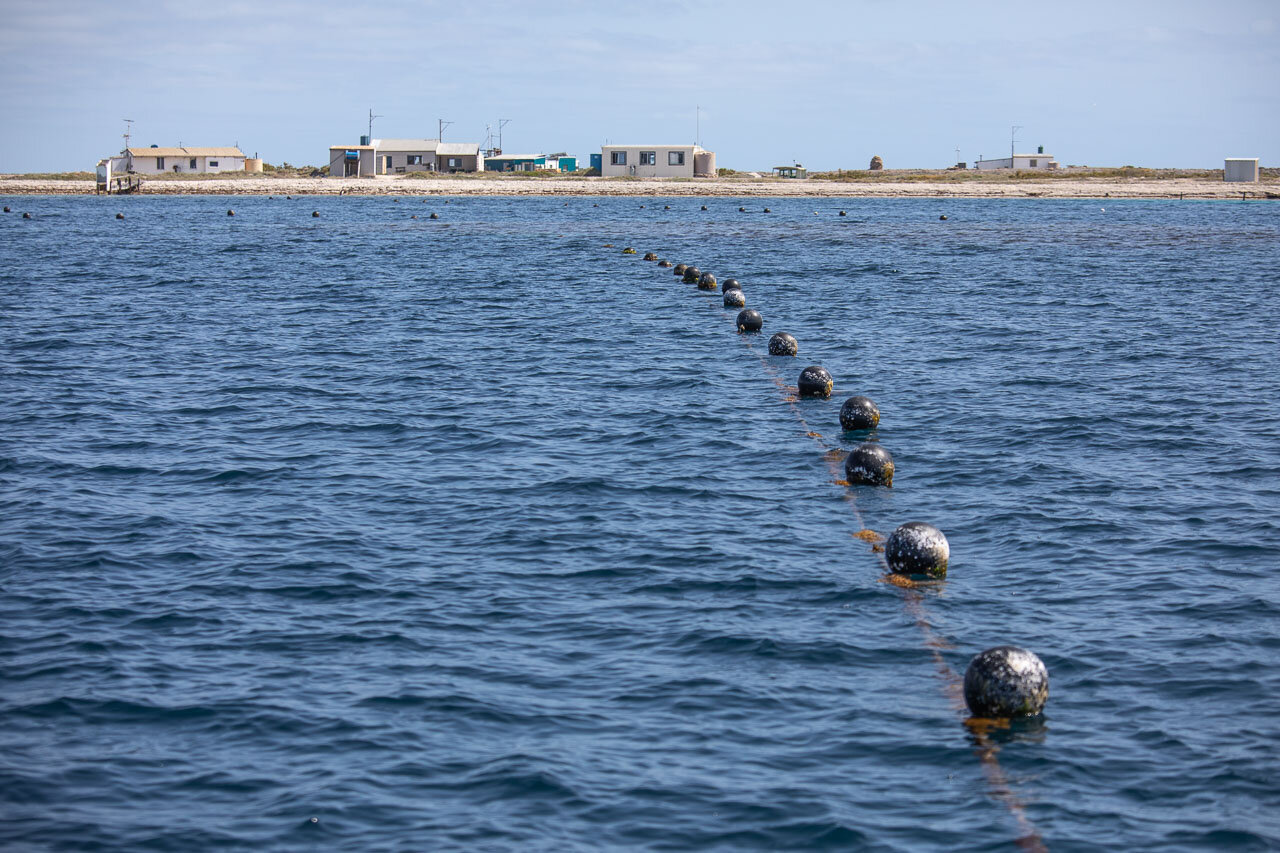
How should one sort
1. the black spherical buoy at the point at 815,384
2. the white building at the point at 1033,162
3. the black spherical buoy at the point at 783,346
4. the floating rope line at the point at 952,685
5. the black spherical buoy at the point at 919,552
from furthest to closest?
the white building at the point at 1033,162
the black spherical buoy at the point at 783,346
the black spherical buoy at the point at 815,384
the black spherical buoy at the point at 919,552
the floating rope line at the point at 952,685

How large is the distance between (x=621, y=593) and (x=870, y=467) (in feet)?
19.2

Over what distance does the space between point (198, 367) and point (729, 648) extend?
Result: 2098cm

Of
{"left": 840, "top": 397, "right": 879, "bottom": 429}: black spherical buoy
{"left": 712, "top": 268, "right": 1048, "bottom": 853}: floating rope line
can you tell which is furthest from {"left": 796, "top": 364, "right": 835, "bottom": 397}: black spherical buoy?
{"left": 712, "top": 268, "right": 1048, "bottom": 853}: floating rope line

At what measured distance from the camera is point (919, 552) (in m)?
14.4

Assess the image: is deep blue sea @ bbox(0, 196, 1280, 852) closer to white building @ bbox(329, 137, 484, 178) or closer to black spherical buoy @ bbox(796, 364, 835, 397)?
black spherical buoy @ bbox(796, 364, 835, 397)

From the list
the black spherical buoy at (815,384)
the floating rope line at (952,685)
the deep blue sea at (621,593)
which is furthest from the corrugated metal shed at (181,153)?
the floating rope line at (952,685)

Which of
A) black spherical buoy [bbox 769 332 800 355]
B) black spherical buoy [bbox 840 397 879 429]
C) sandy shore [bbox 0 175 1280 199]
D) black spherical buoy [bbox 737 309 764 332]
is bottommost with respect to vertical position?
black spherical buoy [bbox 840 397 879 429]

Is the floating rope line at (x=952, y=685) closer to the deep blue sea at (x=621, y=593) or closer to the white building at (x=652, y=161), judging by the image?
the deep blue sea at (x=621, y=593)

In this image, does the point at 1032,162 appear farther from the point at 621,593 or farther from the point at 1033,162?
the point at 621,593

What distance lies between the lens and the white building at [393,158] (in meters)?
160

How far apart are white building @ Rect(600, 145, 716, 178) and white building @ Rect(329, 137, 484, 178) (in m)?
20.1

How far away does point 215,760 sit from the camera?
33.4 ft

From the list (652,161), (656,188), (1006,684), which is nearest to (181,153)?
(652,161)

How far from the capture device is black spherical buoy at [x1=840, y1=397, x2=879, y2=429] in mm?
21828
